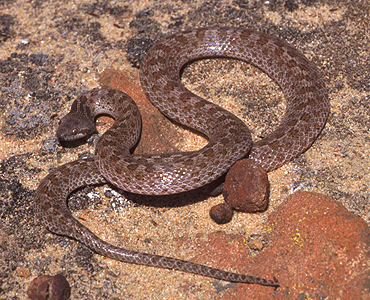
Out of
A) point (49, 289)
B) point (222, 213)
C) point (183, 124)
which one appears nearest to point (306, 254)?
point (222, 213)

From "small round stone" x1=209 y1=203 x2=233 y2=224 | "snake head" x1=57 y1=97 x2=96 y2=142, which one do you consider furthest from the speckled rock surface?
"snake head" x1=57 y1=97 x2=96 y2=142

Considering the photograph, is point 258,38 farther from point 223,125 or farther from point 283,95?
point 223,125

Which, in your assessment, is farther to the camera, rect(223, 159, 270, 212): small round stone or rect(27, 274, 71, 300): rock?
rect(223, 159, 270, 212): small round stone

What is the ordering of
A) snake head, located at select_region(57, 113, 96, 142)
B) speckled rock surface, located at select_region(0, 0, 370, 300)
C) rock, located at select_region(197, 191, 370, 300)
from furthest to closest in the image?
snake head, located at select_region(57, 113, 96, 142) → speckled rock surface, located at select_region(0, 0, 370, 300) → rock, located at select_region(197, 191, 370, 300)

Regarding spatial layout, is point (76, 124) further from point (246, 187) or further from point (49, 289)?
point (246, 187)

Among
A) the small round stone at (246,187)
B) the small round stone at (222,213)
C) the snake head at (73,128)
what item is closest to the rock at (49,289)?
the small round stone at (222,213)

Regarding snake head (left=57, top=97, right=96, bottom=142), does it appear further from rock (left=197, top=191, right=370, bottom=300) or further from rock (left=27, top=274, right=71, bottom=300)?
rock (left=197, top=191, right=370, bottom=300)
